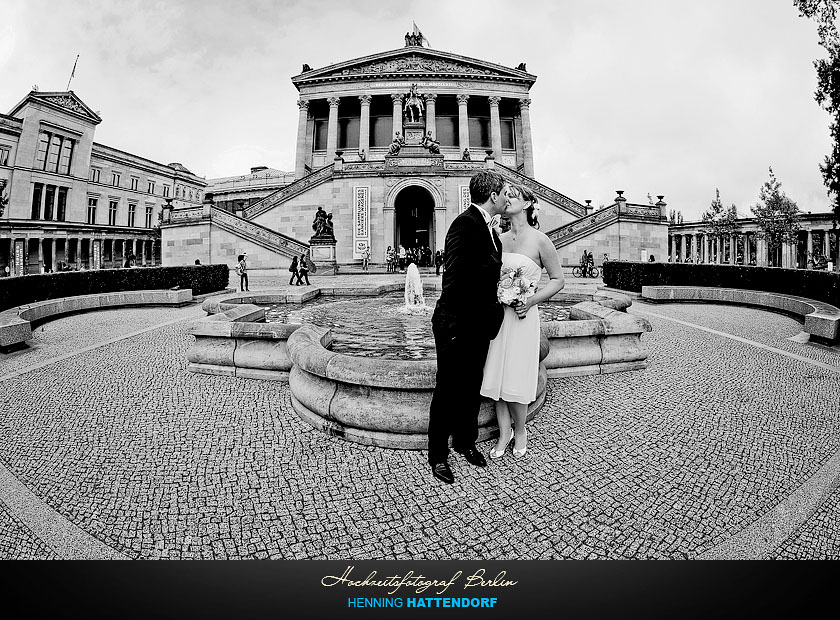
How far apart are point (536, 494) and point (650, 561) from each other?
857mm

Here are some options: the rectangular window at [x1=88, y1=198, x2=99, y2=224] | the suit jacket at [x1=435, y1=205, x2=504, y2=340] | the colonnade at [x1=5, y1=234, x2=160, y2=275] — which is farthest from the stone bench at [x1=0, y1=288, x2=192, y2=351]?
the rectangular window at [x1=88, y1=198, x2=99, y2=224]

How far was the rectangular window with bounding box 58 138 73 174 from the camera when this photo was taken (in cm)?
5106

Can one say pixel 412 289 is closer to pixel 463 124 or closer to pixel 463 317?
pixel 463 317

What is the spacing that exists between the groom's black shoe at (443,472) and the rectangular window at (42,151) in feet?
207

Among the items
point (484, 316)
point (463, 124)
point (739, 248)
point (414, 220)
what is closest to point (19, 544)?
point (484, 316)

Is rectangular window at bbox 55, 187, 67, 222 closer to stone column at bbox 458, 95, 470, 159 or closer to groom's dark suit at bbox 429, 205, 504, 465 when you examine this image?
stone column at bbox 458, 95, 470, 159

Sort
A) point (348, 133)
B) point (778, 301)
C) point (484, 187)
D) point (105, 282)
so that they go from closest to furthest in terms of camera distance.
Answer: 1. point (484, 187)
2. point (778, 301)
3. point (105, 282)
4. point (348, 133)

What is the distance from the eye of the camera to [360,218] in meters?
32.7

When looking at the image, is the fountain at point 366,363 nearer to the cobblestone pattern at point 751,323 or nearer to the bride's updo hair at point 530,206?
the bride's updo hair at point 530,206

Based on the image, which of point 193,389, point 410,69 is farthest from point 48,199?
point 193,389

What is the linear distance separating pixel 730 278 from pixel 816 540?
→ 15.6m

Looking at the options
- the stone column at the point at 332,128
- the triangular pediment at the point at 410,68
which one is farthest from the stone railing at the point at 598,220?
the stone column at the point at 332,128

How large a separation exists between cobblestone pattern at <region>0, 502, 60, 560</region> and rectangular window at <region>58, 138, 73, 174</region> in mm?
63610

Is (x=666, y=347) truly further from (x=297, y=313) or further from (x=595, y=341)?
(x=297, y=313)
